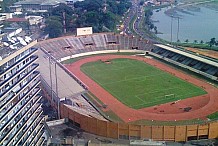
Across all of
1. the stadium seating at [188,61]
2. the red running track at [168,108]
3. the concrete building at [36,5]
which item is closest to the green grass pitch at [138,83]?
the red running track at [168,108]

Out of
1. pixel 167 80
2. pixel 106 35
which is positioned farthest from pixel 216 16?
pixel 167 80

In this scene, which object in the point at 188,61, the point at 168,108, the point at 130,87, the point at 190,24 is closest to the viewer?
the point at 168,108

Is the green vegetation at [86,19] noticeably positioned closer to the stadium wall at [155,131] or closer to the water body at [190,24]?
the water body at [190,24]

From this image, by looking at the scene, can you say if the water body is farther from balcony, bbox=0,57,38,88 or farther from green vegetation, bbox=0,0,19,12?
balcony, bbox=0,57,38,88

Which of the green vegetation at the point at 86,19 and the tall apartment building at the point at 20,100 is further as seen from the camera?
the green vegetation at the point at 86,19

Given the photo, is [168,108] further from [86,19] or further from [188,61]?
[86,19]

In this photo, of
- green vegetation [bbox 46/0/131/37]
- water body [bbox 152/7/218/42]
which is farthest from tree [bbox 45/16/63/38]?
water body [bbox 152/7/218/42]

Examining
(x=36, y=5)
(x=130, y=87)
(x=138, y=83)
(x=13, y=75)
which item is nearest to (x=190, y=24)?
(x=36, y=5)
